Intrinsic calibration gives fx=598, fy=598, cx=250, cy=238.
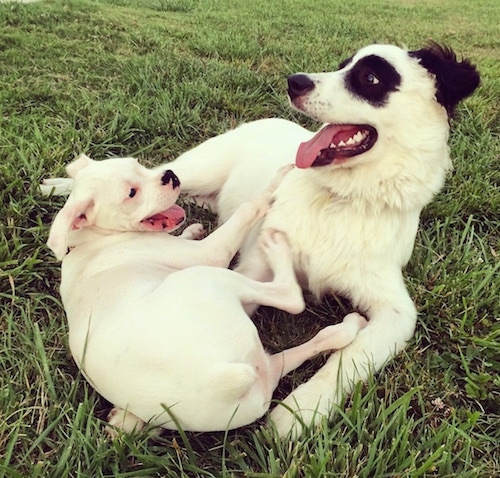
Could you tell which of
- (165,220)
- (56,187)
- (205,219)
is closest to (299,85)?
(165,220)

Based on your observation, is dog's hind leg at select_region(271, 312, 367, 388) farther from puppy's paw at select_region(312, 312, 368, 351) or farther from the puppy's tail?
the puppy's tail

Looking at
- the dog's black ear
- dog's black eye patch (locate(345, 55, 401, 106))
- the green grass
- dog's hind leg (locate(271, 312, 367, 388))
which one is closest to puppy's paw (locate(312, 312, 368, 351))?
dog's hind leg (locate(271, 312, 367, 388))

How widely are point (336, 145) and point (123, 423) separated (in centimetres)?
154

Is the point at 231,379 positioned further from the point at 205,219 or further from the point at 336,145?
the point at 205,219

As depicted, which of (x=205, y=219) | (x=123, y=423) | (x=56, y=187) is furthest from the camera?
(x=205, y=219)

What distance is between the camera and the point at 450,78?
272 centimetres

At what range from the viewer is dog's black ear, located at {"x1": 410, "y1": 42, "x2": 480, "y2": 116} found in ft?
8.93

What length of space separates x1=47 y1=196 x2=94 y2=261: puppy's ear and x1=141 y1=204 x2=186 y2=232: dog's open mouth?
29 centimetres

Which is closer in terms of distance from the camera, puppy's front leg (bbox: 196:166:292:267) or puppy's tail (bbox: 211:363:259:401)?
puppy's tail (bbox: 211:363:259:401)

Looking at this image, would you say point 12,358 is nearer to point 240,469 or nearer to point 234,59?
point 240,469

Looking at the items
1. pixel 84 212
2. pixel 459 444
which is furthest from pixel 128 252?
pixel 459 444

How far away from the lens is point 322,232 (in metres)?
2.86

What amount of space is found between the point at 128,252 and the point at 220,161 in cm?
127

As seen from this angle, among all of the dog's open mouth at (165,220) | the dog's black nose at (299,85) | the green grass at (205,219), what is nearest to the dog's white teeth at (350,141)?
the dog's black nose at (299,85)
